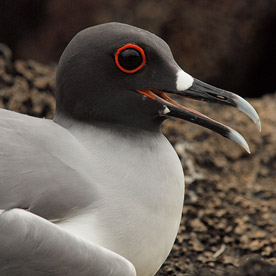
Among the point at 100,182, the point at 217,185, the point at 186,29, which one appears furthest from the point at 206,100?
the point at 186,29

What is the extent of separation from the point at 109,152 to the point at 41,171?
33 centimetres

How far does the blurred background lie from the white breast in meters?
2.65

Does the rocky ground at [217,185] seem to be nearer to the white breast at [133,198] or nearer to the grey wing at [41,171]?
the white breast at [133,198]

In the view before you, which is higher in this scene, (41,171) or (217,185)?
(41,171)

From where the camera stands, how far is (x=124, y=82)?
8.35 feet

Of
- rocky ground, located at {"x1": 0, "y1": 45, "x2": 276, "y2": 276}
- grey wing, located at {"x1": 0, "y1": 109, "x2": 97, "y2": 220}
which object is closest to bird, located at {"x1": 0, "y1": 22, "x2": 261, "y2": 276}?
grey wing, located at {"x1": 0, "y1": 109, "x2": 97, "y2": 220}

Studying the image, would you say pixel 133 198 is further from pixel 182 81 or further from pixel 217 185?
pixel 217 185

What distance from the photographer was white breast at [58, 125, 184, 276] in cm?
239

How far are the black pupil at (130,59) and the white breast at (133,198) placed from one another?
289mm

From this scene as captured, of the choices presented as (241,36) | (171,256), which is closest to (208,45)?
(241,36)

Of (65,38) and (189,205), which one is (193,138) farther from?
(65,38)

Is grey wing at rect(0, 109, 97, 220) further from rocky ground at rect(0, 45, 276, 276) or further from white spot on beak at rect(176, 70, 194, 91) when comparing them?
rocky ground at rect(0, 45, 276, 276)

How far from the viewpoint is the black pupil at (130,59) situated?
2502 millimetres

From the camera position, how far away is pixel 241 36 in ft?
17.4
